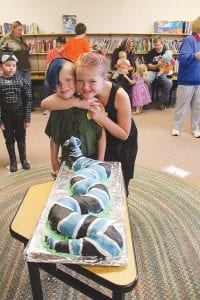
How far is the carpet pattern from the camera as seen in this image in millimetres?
1427

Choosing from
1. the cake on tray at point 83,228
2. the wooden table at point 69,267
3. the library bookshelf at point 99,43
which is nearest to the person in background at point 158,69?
the library bookshelf at point 99,43

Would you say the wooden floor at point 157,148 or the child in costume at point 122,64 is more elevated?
the child in costume at point 122,64

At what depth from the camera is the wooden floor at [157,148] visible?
2801 millimetres

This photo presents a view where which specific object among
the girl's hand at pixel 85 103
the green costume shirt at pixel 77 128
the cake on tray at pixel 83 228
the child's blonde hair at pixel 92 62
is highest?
the child's blonde hair at pixel 92 62

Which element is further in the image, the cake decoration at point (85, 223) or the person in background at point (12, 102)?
the person in background at point (12, 102)

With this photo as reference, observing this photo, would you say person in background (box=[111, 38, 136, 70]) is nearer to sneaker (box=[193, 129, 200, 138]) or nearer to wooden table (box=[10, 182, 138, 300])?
sneaker (box=[193, 129, 200, 138])

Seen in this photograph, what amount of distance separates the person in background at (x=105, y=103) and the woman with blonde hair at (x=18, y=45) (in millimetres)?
2958

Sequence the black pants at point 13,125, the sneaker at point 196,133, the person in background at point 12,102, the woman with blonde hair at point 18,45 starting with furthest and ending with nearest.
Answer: the woman with blonde hair at point 18,45, the sneaker at point 196,133, the black pants at point 13,125, the person in background at point 12,102

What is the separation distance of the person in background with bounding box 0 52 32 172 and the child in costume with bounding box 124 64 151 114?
7.81 ft

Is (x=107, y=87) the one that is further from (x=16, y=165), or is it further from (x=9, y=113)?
(x=16, y=165)

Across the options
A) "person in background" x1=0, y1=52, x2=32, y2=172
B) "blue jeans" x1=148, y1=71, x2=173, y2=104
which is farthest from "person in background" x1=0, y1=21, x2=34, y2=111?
"blue jeans" x1=148, y1=71, x2=173, y2=104

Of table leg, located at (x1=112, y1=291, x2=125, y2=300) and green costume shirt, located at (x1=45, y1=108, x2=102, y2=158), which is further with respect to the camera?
green costume shirt, located at (x1=45, y1=108, x2=102, y2=158)

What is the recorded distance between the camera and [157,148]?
10.5 feet

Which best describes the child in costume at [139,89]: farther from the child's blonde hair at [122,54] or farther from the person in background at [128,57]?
the child's blonde hair at [122,54]
